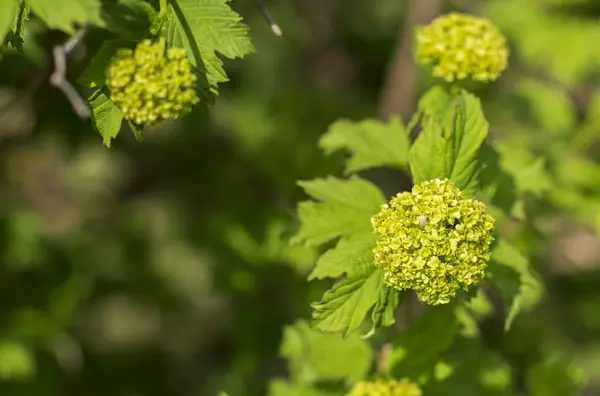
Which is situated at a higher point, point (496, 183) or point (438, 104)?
point (438, 104)

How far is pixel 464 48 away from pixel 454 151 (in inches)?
18.9

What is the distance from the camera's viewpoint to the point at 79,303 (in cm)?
409

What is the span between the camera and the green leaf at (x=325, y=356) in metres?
2.81

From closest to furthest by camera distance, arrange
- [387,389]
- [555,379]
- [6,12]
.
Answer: [6,12] < [387,389] < [555,379]

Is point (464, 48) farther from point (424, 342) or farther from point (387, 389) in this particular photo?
point (387, 389)

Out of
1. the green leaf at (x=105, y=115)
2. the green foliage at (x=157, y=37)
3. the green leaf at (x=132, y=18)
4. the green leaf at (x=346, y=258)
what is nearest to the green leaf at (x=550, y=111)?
the green leaf at (x=346, y=258)

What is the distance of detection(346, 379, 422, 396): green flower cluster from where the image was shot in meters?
2.40

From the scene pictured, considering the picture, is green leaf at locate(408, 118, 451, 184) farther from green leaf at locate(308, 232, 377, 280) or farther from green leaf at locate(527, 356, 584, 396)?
green leaf at locate(527, 356, 584, 396)

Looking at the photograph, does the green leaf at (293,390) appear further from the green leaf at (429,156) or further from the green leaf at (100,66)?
the green leaf at (100,66)

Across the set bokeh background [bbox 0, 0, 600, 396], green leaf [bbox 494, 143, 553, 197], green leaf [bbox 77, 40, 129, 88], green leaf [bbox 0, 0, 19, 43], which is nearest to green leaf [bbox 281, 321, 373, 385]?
bokeh background [bbox 0, 0, 600, 396]

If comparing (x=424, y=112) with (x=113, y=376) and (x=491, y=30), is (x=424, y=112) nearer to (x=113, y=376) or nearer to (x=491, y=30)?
(x=491, y=30)

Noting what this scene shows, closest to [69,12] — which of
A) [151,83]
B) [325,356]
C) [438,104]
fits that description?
[151,83]

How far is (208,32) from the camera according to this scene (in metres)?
2.28

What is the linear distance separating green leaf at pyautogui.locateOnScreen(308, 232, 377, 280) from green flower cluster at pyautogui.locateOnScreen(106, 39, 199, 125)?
1.98 ft
